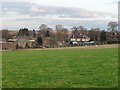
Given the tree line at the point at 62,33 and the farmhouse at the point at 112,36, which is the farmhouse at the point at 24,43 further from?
the farmhouse at the point at 112,36

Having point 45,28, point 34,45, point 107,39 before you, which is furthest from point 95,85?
point 45,28

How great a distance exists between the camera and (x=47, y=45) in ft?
335

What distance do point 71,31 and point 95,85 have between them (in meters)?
115

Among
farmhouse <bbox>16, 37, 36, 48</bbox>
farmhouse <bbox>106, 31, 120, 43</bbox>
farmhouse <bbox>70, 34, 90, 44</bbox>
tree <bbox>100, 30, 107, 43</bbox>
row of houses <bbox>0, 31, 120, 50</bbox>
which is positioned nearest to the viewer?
row of houses <bbox>0, 31, 120, 50</bbox>

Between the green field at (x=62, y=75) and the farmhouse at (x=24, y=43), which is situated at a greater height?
the green field at (x=62, y=75)

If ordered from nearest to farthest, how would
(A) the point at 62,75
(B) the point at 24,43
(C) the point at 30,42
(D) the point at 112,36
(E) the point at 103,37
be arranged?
(A) the point at 62,75 → (B) the point at 24,43 → (C) the point at 30,42 → (E) the point at 103,37 → (D) the point at 112,36

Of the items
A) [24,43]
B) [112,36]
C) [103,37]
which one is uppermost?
[112,36]

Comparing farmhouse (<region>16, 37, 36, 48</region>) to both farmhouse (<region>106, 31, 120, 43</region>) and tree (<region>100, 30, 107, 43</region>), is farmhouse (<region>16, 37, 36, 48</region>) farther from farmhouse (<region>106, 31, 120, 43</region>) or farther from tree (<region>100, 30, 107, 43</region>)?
farmhouse (<region>106, 31, 120, 43</region>)

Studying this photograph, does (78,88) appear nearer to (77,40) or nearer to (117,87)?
(117,87)

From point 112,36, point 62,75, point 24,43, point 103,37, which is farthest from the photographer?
point 112,36

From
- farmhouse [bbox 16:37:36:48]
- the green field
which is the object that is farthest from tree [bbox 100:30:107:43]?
the green field

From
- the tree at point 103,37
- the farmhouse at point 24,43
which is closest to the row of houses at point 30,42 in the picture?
the farmhouse at point 24,43

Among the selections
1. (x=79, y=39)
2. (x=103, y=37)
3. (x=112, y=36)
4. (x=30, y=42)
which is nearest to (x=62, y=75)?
(x=30, y=42)

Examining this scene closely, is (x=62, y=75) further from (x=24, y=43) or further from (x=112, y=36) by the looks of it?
(x=112, y=36)
